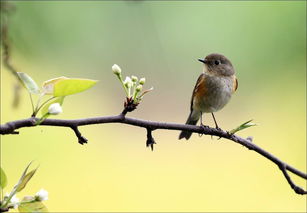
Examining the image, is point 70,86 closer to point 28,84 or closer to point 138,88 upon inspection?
point 28,84

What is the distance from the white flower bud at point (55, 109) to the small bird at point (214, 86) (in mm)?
1654

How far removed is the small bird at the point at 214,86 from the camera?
254cm

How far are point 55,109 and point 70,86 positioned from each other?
5 cm

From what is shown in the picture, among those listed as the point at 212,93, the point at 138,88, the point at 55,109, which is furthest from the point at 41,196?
the point at 212,93

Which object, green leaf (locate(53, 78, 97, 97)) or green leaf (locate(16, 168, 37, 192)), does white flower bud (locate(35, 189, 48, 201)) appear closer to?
green leaf (locate(16, 168, 37, 192))

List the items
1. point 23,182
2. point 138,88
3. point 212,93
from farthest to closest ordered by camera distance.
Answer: point 212,93, point 138,88, point 23,182

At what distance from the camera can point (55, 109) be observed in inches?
36.0

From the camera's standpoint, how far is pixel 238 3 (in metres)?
4.29

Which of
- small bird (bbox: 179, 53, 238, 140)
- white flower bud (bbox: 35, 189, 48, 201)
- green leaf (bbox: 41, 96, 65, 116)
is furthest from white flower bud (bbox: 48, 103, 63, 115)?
small bird (bbox: 179, 53, 238, 140)

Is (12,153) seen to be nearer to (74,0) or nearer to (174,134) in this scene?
(74,0)

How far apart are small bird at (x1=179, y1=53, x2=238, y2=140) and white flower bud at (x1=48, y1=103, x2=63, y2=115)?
1654mm

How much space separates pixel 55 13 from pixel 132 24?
34.9 inches

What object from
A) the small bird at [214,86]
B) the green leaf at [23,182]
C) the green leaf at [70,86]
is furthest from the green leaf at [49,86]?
the small bird at [214,86]

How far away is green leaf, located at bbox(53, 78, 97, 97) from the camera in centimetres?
89
